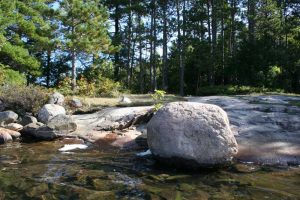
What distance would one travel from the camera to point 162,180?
279 inches

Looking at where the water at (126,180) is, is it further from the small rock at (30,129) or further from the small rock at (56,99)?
the small rock at (56,99)

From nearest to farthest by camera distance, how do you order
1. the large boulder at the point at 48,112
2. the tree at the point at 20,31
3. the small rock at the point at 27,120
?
1. the small rock at the point at 27,120
2. the large boulder at the point at 48,112
3. the tree at the point at 20,31

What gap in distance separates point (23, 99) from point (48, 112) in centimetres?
151

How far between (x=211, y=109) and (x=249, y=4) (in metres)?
25.5

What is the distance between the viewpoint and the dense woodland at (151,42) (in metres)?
21.8

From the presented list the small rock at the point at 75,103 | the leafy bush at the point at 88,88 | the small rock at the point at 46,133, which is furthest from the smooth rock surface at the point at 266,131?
the leafy bush at the point at 88,88

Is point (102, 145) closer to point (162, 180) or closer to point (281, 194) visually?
point (162, 180)

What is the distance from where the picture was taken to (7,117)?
42.2ft

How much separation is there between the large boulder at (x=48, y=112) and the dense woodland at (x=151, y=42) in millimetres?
5000

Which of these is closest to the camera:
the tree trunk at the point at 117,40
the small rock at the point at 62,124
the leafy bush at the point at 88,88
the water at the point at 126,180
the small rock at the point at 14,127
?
the water at the point at 126,180

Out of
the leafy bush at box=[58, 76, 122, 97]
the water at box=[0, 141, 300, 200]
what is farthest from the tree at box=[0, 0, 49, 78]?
the water at box=[0, 141, 300, 200]

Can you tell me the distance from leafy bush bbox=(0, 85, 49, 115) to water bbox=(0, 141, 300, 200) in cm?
492

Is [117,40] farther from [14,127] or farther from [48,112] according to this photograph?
[14,127]

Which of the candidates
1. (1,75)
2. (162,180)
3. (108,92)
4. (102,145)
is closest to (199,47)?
(108,92)
